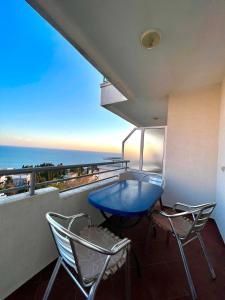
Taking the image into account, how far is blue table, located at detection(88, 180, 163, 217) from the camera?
4.26ft

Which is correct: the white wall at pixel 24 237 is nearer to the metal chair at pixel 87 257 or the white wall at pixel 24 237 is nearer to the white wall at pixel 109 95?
the metal chair at pixel 87 257

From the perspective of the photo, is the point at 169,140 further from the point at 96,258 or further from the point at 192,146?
the point at 96,258

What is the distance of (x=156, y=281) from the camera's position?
4.51 ft

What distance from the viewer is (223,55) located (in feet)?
6.16

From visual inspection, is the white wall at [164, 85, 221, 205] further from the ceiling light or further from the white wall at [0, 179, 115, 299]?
the white wall at [0, 179, 115, 299]

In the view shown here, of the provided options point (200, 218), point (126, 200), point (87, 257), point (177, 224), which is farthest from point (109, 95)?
point (87, 257)

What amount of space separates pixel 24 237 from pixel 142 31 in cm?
223

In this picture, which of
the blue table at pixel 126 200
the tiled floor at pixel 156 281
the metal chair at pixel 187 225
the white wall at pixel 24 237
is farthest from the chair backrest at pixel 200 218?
the white wall at pixel 24 237

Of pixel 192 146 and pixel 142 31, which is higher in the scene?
pixel 142 31

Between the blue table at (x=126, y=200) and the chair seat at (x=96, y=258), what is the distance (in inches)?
8.1

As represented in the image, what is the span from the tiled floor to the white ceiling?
7.70 ft

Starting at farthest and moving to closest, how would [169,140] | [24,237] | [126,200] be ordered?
1. [169,140]
2. [126,200]
3. [24,237]

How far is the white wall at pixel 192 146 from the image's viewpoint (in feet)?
8.80

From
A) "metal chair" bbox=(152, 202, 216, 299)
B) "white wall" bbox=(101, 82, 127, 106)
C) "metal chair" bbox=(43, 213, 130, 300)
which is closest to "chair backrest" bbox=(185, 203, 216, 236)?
"metal chair" bbox=(152, 202, 216, 299)
